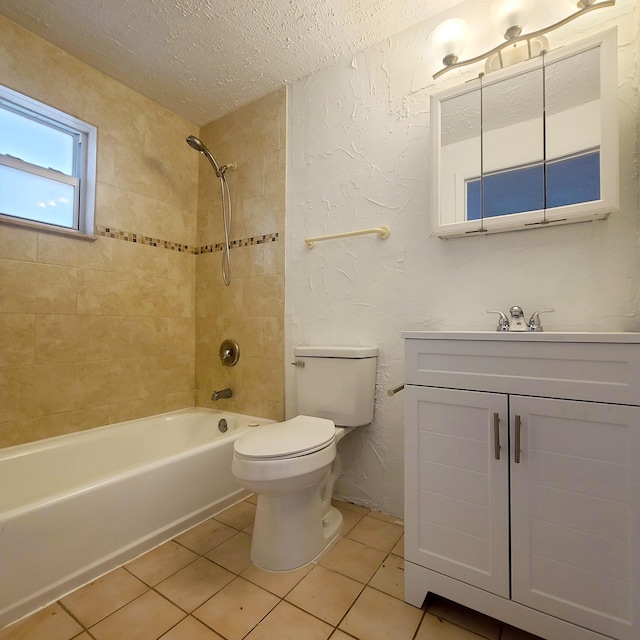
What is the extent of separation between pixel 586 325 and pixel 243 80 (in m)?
2.03

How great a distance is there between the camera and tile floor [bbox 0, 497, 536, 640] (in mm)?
A: 992

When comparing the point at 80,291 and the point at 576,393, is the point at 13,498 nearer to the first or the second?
the point at 80,291

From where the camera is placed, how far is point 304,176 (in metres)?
1.90

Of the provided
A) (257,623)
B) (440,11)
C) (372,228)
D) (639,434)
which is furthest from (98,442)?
(440,11)

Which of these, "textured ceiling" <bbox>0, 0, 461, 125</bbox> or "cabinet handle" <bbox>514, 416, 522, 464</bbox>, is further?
"textured ceiling" <bbox>0, 0, 461, 125</bbox>

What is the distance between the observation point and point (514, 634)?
99 centimetres

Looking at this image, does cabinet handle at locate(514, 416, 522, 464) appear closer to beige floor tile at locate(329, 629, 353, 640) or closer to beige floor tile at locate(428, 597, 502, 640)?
beige floor tile at locate(428, 597, 502, 640)

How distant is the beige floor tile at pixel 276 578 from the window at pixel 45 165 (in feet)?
5.74

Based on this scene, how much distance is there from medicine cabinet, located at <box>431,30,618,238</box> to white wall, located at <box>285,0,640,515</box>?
92 millimetres

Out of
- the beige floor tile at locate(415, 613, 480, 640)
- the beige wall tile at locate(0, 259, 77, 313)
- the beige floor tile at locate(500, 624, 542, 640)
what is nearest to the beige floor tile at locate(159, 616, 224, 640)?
the beige floor tile at locate(415, 613, 480, 640)

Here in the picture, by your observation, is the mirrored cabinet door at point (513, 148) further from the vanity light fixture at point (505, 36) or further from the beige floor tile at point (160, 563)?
the beige floor tile at point (160, 563)

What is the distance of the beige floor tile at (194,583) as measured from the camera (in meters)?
1.11

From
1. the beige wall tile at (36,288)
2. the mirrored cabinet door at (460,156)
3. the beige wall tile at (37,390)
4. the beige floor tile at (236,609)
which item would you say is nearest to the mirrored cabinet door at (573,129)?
the mirrored cabinet door at (460,156)

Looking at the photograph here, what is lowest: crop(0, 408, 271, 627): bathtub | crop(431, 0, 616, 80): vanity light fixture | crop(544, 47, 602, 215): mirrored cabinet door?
crop(0, 408, 271, 627): bathtub
